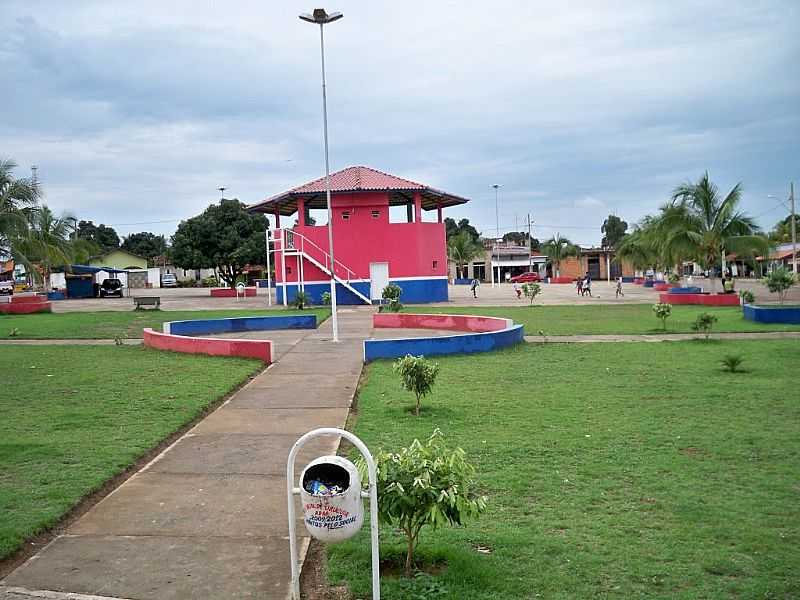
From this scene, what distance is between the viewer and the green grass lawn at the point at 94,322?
74.7ft

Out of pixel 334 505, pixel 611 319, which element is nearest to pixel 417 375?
pixel 334 505

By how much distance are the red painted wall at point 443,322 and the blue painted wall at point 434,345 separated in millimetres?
3166

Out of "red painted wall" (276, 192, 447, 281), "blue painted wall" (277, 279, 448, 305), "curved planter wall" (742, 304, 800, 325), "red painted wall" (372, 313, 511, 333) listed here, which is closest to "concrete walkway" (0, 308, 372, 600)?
"red painted wall" (372, 313, 511, 333)

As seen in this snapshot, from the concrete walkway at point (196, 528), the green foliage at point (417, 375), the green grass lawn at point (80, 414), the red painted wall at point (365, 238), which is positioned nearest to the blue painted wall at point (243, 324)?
the green grass lawn at point (80, 414)

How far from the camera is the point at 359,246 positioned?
4022 centimetres

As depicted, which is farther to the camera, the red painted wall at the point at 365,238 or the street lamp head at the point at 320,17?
the red painted wall at the point at 365,238

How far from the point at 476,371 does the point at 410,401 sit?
3.45m

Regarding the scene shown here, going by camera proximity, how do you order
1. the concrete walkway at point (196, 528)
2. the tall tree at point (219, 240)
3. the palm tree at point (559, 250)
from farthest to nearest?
the palm tree at point (559, 250), the tall tree at point (219, 240), the concrete walkway at point (196, 528)

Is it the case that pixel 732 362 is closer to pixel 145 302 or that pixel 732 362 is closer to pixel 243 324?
pixel 243 324

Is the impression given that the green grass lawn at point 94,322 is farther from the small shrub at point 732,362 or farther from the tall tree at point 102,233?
the tall tree at point 102,233

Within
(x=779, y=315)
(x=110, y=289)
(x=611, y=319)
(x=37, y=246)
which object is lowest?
(x=611, y=319)

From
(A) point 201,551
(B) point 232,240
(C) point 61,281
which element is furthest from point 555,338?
(C) point 61,281

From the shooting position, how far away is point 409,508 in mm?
4398

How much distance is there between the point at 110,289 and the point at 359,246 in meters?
23.2
